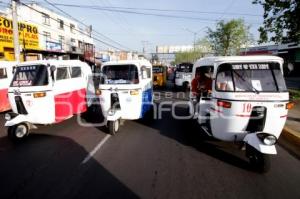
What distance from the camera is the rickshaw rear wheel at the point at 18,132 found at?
279 inches

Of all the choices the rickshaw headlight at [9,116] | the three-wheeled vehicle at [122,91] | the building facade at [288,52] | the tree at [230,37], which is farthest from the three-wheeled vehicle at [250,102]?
the building facade at [288,52]

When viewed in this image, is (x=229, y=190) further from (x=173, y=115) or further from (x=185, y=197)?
(x=173, y=115)

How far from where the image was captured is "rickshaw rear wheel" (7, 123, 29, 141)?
23.3ft

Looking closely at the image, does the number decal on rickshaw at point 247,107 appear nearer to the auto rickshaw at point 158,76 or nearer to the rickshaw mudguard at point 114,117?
the rickshaw mudguard at point 114,117

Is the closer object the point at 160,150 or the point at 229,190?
the point at 229,190

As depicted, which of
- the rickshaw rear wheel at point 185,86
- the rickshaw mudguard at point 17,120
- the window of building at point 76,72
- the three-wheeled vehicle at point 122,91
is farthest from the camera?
the rickshaw rear wheel at point 185,86

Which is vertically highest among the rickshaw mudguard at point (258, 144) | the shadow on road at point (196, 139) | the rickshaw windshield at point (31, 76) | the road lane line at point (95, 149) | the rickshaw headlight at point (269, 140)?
the rickshaw windshield at point (31, 76)

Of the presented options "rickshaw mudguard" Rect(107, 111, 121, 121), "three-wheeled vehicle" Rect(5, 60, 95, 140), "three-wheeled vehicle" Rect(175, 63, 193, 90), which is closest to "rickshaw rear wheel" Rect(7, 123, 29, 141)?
"three-wheeled vehicle" Rect(5, 60, 95, 140)

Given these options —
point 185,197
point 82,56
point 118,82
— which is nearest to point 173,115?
point 118,82

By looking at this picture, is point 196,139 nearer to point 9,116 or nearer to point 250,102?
point 250,102

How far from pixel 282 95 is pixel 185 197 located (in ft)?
10.5

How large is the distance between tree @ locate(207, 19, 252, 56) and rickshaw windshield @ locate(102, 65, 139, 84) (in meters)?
25.7

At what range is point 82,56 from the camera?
127 ft

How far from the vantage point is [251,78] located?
5672mm
